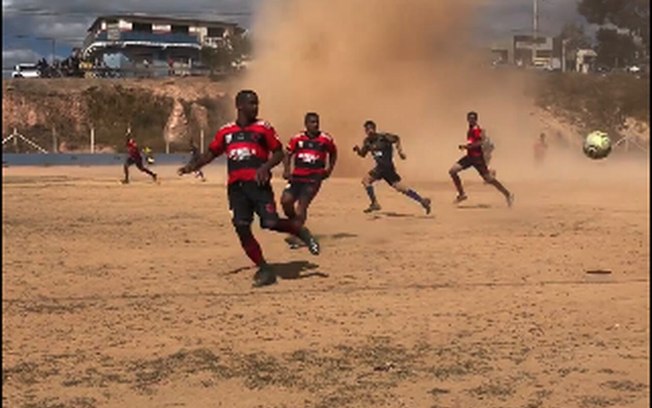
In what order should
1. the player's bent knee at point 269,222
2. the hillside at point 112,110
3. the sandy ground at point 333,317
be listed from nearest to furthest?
the sandy ground at point 333,317 → the player's bent knee at point 269,222 → the hillside at point 112,110

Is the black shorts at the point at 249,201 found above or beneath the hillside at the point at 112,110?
beneath

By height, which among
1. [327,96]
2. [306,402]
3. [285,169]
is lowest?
[306,402]

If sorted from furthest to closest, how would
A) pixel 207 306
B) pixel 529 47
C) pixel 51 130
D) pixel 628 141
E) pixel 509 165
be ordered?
pixel 51 130 < pixel 628 141 < pixel 509 165 < pixel 529 47 < pixel 207 306

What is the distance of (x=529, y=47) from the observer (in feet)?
81.8

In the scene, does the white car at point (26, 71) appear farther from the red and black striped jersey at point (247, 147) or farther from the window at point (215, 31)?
the red and black striped jersey at point (247, 147)

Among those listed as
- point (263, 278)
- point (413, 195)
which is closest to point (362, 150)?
point (413, 195)

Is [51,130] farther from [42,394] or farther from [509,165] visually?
[42,394]

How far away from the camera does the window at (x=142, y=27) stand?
69.1m

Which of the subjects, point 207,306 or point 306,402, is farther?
point 207,306

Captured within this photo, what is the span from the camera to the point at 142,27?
69812mm

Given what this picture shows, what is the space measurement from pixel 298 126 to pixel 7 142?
989 inches

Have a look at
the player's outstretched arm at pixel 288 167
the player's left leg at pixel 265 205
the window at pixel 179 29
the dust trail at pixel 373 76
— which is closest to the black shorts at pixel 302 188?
the player's outstretched arm at pixel 288 167

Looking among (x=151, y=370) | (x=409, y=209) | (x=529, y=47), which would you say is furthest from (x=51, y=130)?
(x=151, y=370)

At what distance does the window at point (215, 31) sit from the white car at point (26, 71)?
1358cm
